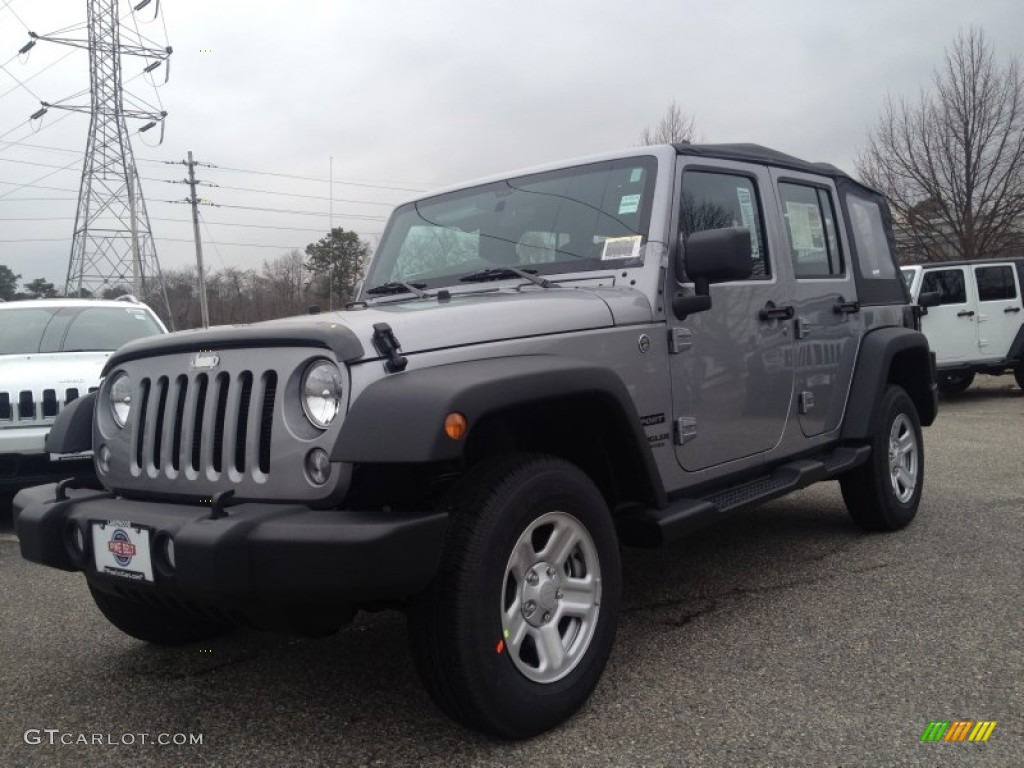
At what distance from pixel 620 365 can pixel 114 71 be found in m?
34.4

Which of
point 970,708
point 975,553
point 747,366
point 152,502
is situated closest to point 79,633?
point 152,502

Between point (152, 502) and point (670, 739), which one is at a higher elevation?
point (152, 502)

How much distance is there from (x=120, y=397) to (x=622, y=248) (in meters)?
1.97

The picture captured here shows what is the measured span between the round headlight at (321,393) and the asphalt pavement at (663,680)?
3.38ft

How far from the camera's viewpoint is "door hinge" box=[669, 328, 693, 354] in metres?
3.41

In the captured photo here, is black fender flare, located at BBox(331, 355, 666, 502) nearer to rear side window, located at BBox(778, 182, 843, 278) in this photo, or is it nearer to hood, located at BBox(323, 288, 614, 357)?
hood, located at BBox(323, 288, 614, 357)

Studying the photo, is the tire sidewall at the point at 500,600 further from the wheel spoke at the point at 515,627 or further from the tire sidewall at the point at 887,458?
the tire sidewall at the point at 887,458

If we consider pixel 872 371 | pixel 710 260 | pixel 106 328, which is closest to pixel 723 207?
pixel 710 260

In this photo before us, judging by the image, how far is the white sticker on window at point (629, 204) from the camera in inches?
141

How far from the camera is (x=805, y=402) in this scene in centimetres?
434

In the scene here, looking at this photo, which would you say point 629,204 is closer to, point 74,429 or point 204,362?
point 204,362

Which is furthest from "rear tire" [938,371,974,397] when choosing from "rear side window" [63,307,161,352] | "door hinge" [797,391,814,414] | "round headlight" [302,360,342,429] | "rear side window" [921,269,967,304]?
"round headlight" [302,360,342,429]

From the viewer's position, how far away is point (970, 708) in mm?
2770

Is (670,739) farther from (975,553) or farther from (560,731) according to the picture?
(975,553)
